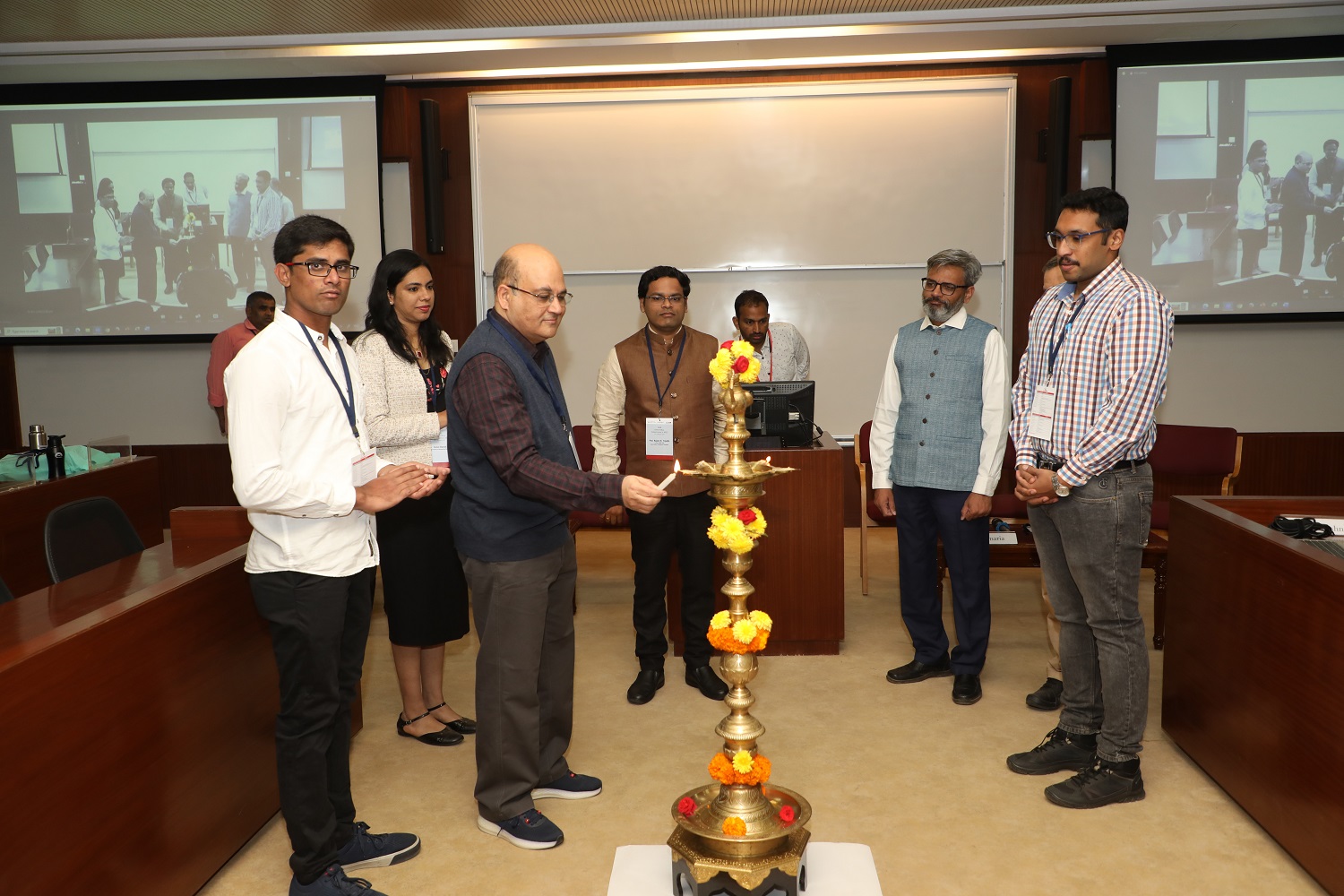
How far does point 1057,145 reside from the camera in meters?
6.05

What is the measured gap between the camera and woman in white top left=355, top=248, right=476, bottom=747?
10.1 ft

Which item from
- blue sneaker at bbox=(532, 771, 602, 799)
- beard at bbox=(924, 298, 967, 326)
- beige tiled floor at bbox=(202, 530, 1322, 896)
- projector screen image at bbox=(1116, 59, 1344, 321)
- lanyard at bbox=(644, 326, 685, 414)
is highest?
projector screen image at bbox=(1116, 59, 1344, 321)

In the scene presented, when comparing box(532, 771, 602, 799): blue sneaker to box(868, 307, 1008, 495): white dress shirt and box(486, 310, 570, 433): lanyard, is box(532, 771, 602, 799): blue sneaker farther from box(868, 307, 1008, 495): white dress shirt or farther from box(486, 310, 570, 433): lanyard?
box(868, 307, 1008, 495): white dress shirt

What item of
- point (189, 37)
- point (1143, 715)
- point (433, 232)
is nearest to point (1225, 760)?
point (1143, 715)

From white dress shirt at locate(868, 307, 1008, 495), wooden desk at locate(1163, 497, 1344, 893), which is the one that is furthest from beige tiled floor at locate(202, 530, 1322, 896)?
white dress shirt at locate(868, 307, 1008, 495)

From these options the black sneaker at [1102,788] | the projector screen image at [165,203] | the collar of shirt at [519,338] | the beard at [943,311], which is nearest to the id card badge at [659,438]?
the collar of shirt at [519,338]

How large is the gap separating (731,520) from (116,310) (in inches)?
245

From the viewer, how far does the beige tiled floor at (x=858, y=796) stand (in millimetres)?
2492

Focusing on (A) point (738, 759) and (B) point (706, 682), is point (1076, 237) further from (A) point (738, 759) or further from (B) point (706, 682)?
(B) point (706, 682)

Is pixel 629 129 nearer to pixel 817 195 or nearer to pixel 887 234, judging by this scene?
pixel 817 195

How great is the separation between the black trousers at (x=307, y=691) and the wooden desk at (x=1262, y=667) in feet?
7.73

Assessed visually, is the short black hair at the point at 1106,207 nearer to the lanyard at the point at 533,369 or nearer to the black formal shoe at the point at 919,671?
the lanyard at the point at 533,369

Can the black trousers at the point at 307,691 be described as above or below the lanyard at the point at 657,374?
below

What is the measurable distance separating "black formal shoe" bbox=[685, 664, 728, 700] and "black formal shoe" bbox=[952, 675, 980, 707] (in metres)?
0.89
